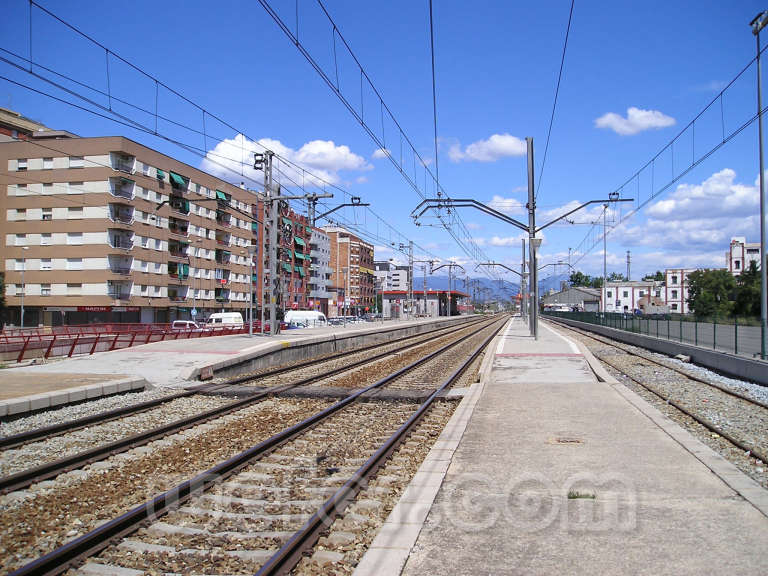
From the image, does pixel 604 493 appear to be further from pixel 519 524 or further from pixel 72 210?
pixel 72 210

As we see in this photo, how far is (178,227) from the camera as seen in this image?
6906 cm

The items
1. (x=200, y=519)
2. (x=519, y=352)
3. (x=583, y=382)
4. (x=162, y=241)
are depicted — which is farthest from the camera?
(x=162, y=241)

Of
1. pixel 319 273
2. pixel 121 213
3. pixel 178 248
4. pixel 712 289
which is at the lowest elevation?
pixel 712 289

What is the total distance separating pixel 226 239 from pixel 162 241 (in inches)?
523

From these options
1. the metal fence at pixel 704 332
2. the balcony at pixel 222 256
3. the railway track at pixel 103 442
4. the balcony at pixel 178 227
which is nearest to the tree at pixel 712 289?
the metal fence at pixel 704 332

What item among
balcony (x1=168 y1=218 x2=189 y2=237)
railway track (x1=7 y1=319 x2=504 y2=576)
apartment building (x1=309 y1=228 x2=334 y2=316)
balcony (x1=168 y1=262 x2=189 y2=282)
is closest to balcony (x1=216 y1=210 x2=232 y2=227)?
balcony (x1=168 y1=218 x2=189 y2=237)

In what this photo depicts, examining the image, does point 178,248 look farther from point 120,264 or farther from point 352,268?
point 352,268

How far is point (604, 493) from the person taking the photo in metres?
5.92

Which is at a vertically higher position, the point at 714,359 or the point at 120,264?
the point at 120,264

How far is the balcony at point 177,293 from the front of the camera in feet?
220

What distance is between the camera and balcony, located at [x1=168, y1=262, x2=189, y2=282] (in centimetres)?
6725

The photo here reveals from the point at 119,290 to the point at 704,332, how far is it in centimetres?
5221

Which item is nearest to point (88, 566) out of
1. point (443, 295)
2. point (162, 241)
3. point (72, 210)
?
point (72, 210)

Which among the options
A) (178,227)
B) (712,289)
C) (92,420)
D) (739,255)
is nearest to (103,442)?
(92,420)
